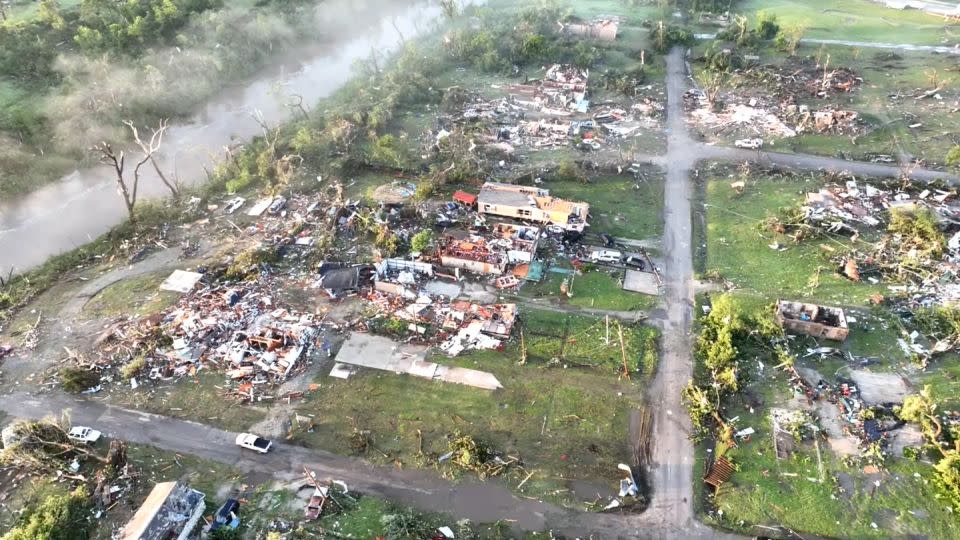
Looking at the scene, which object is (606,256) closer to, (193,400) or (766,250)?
(766,250)

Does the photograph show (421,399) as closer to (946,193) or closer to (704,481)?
(704,481)

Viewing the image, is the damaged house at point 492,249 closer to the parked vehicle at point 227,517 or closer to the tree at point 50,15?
the parked vehicle at point 227,517

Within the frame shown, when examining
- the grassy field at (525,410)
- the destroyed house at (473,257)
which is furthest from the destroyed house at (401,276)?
the grassy field at (525,410)

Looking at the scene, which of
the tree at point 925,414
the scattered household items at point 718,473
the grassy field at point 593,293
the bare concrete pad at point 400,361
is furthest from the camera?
the grassy field at point 593,293

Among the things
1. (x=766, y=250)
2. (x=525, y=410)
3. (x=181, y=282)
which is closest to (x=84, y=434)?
(x=181, y=282)

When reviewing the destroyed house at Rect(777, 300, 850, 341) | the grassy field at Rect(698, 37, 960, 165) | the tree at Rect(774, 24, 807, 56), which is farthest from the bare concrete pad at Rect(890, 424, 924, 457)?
the tree at Rect(774, 24, 807, 56)

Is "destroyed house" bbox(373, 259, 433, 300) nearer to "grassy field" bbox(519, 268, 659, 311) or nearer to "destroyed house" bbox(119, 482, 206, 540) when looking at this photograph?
"grassy field" bbox(519, 268, 659, 311)
